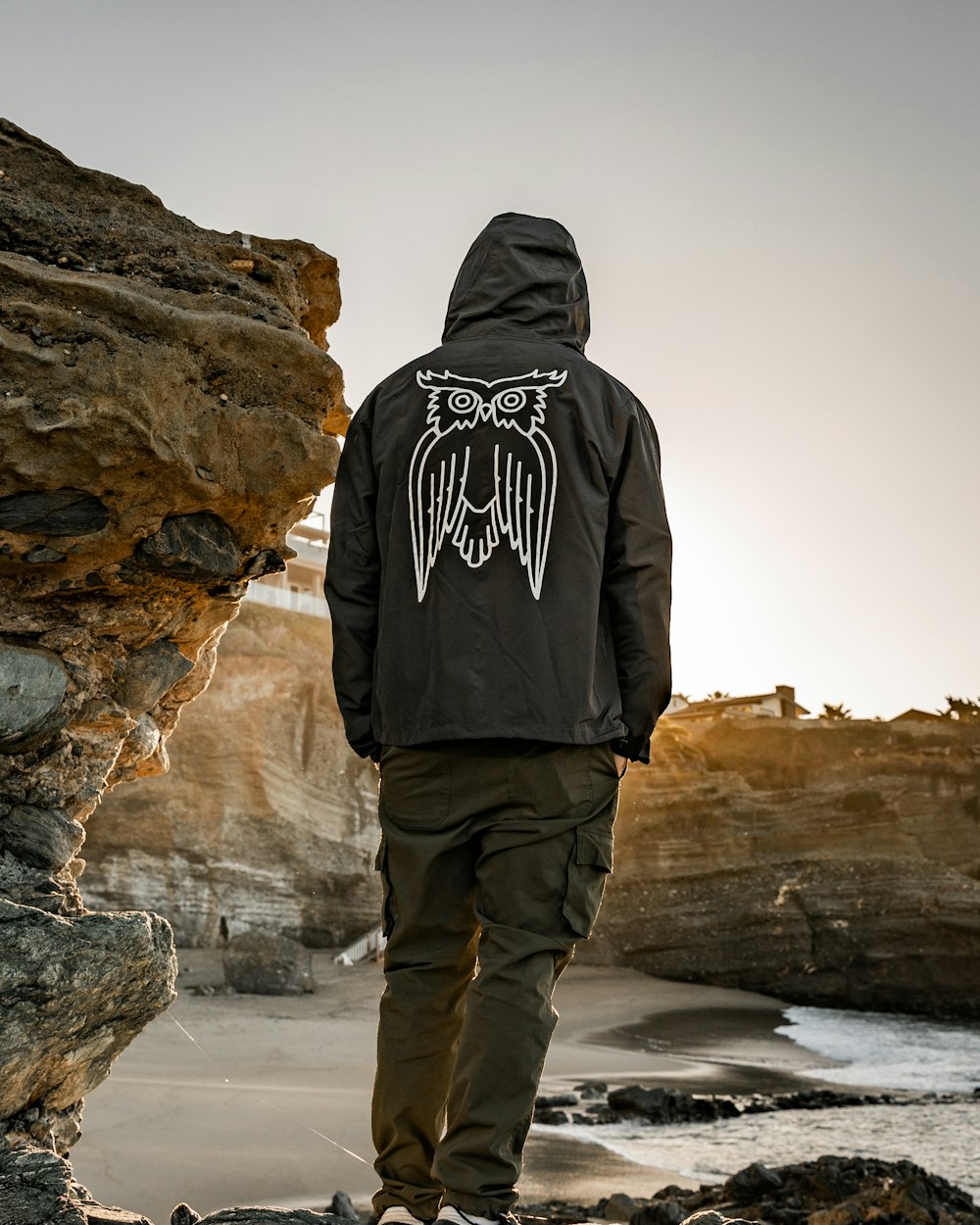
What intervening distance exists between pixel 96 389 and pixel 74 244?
0.57m

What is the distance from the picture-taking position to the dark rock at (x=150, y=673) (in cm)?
349

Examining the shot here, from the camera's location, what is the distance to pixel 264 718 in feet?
75.8

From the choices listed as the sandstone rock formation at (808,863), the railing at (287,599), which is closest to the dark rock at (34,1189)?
the sandstone rock formation at (808,863)

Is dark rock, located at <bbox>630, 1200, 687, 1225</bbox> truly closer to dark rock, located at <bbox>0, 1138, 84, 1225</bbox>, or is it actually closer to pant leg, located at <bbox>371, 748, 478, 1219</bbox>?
pant leg, located at <bbox>371, 748, 478, 1219</bbox>

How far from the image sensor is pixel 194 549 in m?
3.29

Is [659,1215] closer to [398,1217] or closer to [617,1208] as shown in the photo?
[617,1208]

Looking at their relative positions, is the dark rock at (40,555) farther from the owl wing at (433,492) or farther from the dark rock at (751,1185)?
the dark rock at (751,1185)

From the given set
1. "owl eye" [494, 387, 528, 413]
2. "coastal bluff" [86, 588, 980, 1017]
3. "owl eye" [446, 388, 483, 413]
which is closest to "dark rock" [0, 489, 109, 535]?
"owl eye" [446, 388, 483, 413]

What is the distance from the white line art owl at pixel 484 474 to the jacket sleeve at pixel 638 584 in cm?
17

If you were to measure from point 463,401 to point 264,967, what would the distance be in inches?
538

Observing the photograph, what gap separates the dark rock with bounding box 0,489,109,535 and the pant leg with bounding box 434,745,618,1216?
1.40m

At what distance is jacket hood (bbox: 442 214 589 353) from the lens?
2.73m

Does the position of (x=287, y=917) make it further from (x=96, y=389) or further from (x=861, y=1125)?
(x=96, y=389)

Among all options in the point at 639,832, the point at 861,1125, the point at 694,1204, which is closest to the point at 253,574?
the point at 694,1204
